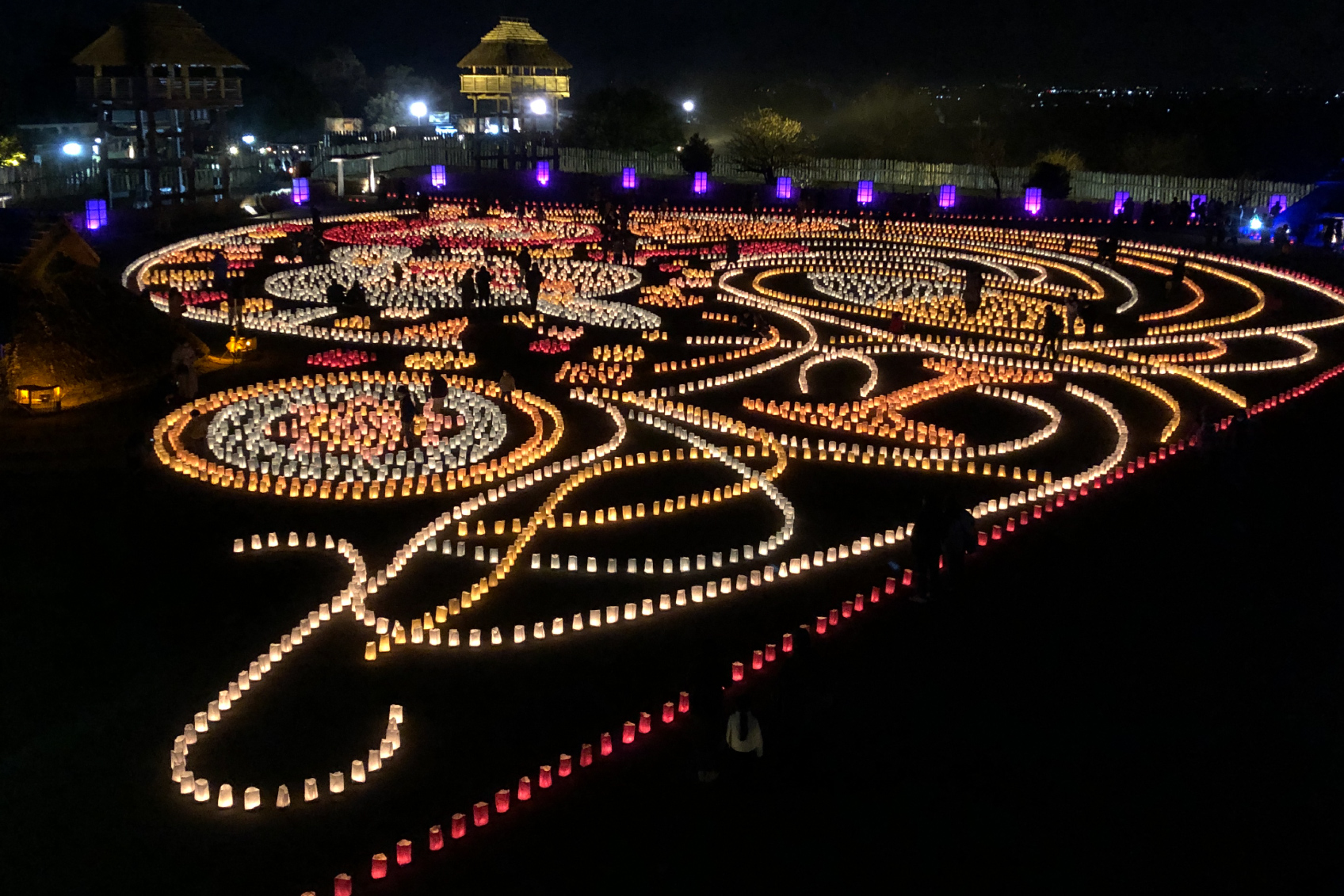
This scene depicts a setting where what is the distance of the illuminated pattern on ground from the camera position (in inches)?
492

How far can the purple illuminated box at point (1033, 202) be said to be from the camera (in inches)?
1662

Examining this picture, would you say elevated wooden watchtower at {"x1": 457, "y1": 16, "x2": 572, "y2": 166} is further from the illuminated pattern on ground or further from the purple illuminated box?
the illuminated pattern on ground

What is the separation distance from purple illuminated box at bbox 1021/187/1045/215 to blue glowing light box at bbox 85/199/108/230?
30040mm

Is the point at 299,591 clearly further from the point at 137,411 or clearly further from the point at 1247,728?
the point at 1247,728

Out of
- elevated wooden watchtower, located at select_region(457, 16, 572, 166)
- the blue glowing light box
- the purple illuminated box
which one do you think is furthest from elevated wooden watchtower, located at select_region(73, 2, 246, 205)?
the purple illuminated box

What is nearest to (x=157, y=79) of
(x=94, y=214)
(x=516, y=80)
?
(x=94, y=214)

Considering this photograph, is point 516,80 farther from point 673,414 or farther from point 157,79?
point 673,414

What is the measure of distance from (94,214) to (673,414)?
82.3 feet

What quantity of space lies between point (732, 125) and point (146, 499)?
80.0 metres

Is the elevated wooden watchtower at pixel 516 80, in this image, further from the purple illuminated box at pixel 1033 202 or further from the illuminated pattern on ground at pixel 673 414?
the illuminated pattern on ground at pixel 673 414

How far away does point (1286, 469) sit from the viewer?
1596cm

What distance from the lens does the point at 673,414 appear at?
1850 cm

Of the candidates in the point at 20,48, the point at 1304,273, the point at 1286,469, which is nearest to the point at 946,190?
the point at 1304,273

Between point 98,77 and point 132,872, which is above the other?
point 98,77
